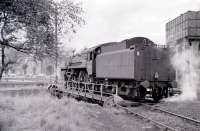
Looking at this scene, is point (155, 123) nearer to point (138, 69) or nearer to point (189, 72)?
point (138, 69)

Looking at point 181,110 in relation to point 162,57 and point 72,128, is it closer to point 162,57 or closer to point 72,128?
point 162,57

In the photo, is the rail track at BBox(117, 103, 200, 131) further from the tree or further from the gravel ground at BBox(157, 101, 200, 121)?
the tree

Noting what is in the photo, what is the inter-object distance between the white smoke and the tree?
31.6 ft

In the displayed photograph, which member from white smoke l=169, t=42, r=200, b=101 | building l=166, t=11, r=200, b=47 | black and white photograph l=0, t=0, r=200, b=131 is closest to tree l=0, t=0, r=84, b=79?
black and white photograph l=0, t=0, r=200, b=131

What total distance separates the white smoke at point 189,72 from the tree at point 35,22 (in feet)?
31.6

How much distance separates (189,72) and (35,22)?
44.8 feet

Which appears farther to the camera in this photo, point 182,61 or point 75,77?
point 75,77

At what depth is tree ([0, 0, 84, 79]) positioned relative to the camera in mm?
6480

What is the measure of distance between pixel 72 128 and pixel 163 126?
2854 mm

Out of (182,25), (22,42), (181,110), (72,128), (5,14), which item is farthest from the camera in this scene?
(182,25)

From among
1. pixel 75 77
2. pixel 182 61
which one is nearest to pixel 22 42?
pixel 182 61

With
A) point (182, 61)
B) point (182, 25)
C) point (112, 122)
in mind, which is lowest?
point (112, 122)

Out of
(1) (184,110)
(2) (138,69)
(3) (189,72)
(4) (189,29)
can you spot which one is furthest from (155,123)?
(4) (189,29)

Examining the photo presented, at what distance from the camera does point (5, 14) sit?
6.92 m
